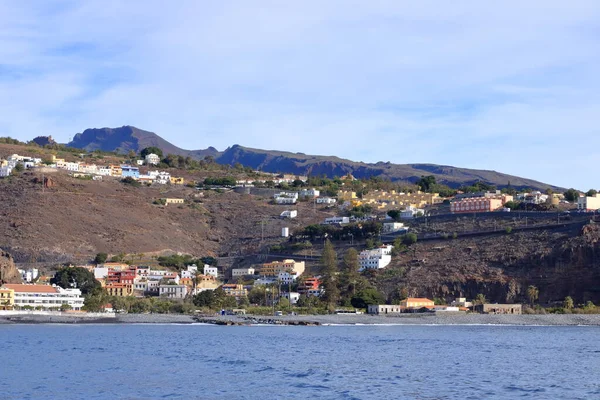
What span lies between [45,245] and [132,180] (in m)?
36.6

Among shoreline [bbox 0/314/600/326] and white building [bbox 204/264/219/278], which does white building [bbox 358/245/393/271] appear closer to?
white building [bbox 204/264/219/278]

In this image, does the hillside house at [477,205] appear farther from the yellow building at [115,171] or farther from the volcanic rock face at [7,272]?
the volcanic rock face at [7,272]

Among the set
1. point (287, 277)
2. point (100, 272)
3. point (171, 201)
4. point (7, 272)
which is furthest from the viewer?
point (171, 201)

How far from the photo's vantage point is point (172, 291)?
109500 millimetres

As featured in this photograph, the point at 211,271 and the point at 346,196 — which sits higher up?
the point at 346,196

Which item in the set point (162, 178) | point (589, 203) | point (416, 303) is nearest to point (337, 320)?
point (416, 303)

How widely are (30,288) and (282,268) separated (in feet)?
111

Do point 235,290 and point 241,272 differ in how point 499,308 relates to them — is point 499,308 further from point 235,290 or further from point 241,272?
point 241,272

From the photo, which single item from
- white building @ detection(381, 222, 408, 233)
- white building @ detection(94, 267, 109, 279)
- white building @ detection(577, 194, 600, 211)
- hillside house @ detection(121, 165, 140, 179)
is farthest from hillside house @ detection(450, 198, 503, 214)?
hillside house @ detection(121, 165, 140, 179)

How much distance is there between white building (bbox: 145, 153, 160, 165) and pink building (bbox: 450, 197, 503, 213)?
222ft

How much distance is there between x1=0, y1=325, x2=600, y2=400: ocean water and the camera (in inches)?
1383

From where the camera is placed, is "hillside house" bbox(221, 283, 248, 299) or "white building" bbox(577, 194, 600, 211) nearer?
"hillside house" bbox(221, 283, 248, 299)

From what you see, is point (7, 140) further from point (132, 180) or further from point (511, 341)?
point (511, 341)

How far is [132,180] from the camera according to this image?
507 feet
